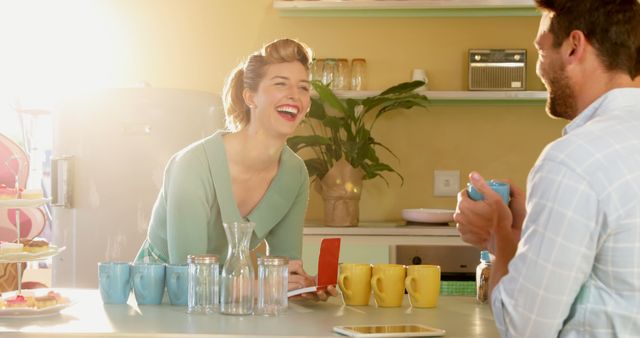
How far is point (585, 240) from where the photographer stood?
148 cm

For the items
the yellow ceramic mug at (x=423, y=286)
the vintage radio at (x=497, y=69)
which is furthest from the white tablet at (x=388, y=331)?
the vintage radio at (x=497, y=69)

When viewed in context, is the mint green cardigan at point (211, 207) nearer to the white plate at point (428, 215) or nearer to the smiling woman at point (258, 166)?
A: the smiling woman at point (258, 166)

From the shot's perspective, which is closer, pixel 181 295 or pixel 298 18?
pixel 181 295

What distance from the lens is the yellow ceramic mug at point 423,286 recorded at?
2170mm

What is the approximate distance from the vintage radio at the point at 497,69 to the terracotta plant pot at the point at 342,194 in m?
0.72

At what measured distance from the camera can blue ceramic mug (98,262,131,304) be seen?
2.13 meters

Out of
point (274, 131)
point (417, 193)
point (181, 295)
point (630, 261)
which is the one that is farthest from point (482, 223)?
point (417, 193)

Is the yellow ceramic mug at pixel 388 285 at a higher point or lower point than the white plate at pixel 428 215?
lower

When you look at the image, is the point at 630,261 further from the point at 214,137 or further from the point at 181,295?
the point at 214,137

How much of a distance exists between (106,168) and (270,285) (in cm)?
208

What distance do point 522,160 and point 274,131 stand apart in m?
1.98

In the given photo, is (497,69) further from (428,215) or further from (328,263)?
(328,263)

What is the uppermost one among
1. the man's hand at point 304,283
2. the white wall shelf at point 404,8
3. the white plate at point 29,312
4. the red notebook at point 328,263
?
the white wall shelf at point 404,8

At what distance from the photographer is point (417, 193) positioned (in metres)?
4.50
